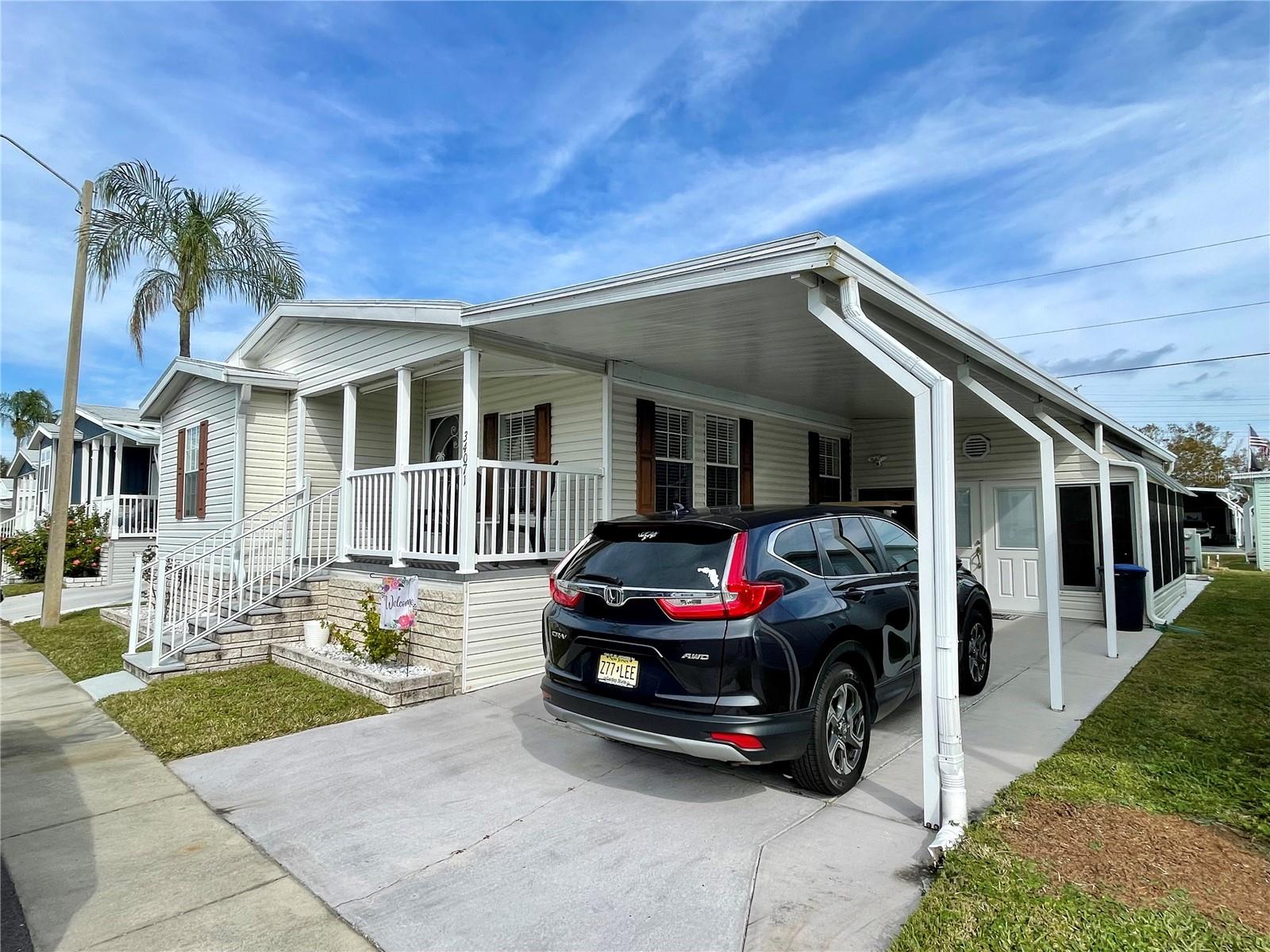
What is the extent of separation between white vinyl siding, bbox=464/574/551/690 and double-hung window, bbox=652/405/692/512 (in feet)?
7.55

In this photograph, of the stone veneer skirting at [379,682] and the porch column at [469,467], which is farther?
the porch column at [469,467]

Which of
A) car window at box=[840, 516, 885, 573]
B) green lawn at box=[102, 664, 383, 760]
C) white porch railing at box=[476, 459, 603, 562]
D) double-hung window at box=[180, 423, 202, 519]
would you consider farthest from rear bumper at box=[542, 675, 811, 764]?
double-hung window at box=[180, 423, 202, 519]

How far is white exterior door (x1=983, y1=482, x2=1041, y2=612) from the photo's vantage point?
10703 mm

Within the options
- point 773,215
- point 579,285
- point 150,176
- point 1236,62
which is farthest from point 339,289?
point 1236,62

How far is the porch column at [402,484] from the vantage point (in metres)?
7.31

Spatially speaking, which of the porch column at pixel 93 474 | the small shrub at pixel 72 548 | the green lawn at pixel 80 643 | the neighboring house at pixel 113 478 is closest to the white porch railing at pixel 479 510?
the green lawn at pixel 80 643

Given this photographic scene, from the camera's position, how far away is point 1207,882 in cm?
287

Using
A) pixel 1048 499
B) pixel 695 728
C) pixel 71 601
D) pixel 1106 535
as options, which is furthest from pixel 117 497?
pixel 1106 535

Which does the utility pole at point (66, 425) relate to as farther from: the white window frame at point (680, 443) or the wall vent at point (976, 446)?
the wall vent at point (976, 446)

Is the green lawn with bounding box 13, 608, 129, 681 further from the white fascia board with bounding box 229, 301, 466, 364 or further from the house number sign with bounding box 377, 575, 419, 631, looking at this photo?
the white fascia board with bounding box 229, 301, 466, 364

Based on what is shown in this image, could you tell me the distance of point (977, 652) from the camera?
6004mm

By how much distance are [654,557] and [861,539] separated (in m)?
1.60

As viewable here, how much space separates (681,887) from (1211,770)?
3.44 meters

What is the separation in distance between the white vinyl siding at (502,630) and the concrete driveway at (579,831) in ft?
2.79
